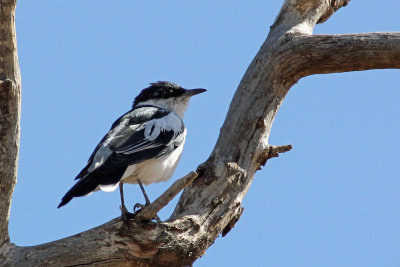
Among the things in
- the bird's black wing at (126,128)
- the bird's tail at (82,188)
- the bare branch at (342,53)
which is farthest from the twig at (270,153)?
the bird's tail at (82,188)

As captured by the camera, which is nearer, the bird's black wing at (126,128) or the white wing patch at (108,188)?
the white wing patch at (108,188)

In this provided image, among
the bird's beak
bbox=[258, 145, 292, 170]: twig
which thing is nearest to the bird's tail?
bbox=[258, 145, 292, 170]: twig

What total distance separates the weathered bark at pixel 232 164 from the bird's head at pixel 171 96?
199cm

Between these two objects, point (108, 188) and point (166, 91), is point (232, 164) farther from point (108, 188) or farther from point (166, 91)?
point (166, 91)

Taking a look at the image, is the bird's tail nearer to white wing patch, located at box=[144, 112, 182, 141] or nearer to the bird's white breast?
the bird's white breast

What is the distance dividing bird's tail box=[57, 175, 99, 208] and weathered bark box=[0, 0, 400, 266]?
0.39 meters

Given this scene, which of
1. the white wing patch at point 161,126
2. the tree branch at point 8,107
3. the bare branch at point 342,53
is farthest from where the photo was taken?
the white wing patch at point 161,126

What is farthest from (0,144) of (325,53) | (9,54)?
(325,53)

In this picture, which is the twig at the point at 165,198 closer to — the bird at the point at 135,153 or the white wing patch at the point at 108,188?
the bird at the point at 135,153

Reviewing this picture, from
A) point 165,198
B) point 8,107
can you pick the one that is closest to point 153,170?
point 165,198

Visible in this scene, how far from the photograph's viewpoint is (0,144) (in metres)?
5.34

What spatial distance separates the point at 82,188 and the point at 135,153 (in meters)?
0.93

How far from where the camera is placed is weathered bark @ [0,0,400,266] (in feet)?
18.5

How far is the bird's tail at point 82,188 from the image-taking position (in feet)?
19.4
